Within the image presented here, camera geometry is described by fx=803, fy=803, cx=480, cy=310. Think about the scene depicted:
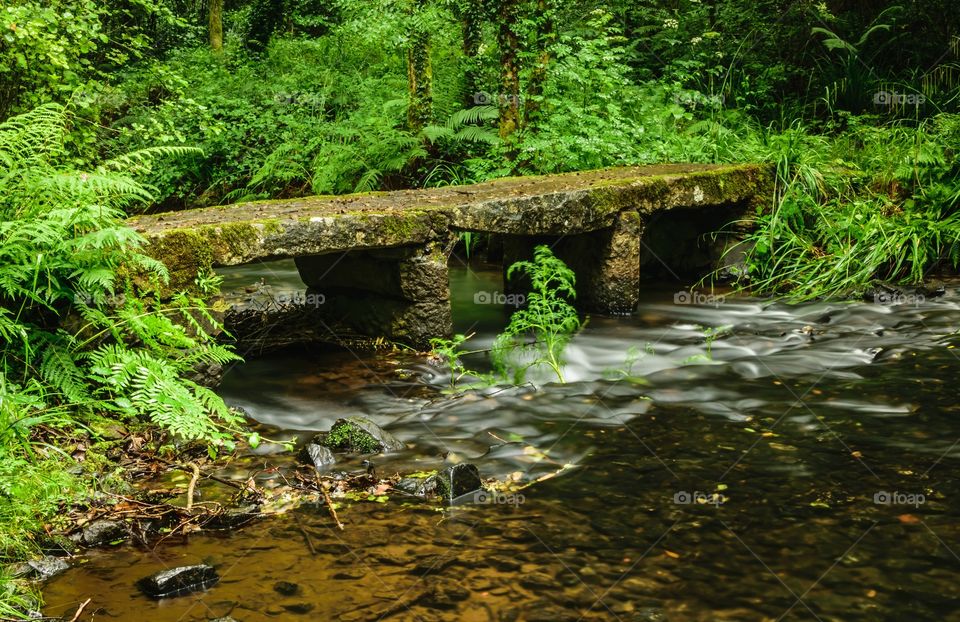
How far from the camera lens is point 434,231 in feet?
18.8

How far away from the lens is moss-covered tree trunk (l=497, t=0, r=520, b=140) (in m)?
8.84

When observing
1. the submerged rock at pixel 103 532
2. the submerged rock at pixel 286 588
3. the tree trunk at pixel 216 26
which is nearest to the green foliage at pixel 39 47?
the submerged rock at pixel 103 532

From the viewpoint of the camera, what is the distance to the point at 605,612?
2756 mm

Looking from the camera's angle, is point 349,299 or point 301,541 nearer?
point 301,541

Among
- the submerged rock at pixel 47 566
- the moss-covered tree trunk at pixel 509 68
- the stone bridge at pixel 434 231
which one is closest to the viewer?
the submerged rock at pixel 47 566

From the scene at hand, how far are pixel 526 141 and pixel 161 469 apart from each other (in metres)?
5.92

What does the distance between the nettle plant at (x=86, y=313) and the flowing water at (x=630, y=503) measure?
63cm

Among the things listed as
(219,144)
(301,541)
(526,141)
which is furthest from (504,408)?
(219,144)

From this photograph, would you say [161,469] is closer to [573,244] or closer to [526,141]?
[573,244]

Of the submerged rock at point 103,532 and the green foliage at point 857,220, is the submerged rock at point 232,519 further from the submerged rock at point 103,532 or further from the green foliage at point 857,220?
the green foliage at point 857,220

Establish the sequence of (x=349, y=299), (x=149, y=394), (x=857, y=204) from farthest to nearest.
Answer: (x=857, y=204), (x=349, y=299), (x=149, y=394)

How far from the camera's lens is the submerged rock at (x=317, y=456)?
4031 millimetres

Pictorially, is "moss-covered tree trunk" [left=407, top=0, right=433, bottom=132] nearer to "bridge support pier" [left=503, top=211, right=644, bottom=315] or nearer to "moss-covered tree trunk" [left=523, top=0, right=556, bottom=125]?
"moss-covered tree trunk" [left=523, top=0, right=556, bottom=125]

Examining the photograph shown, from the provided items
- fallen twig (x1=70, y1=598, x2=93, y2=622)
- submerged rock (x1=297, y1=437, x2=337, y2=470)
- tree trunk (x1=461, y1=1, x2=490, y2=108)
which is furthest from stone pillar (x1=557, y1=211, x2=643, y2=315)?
fallen twig (x1=70, y1=598, x2=93, y2=622)
